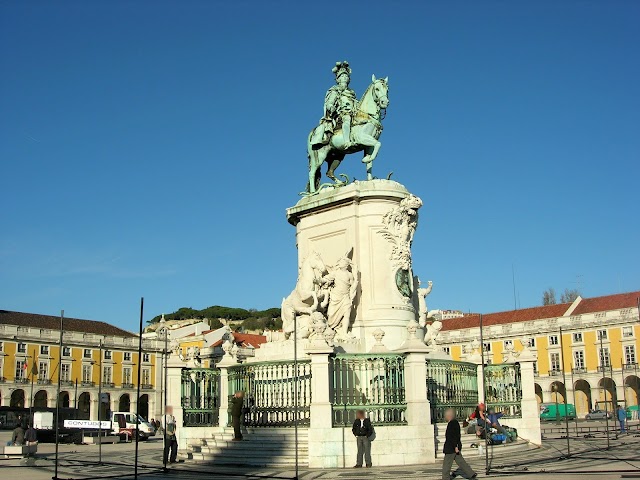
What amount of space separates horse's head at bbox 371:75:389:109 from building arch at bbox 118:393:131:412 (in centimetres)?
7414

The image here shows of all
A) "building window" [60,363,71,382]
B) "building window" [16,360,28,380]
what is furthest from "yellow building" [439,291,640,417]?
"building window" [16,360,28,380]

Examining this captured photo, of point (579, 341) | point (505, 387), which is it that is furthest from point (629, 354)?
point (505, 387)

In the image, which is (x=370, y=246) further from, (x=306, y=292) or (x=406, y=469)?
(x=406, y=469)

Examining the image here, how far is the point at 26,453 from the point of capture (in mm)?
22438

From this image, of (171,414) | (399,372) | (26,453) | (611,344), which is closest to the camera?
(399,372)

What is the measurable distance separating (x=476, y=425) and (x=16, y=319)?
73.4m

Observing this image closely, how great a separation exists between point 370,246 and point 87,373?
70.8 meters

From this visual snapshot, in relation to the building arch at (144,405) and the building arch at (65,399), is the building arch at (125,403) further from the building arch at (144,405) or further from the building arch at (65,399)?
the building arch at (65,399)

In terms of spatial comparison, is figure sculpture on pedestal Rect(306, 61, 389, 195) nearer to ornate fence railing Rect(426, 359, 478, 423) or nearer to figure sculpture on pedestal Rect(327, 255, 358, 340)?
figure sculpture on pedestal Rect(327, 255, 358, 340)

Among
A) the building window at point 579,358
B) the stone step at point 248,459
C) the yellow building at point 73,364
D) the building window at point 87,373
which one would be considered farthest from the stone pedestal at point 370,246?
the building window at point 87,373

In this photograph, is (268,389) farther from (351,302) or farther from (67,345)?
(67,345)

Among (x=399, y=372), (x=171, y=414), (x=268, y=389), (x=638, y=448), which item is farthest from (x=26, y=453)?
(x=638, y=448)

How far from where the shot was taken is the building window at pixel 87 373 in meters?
84.3

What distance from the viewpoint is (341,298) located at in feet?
65.8
